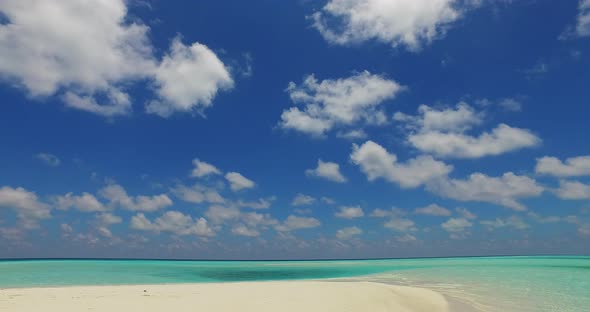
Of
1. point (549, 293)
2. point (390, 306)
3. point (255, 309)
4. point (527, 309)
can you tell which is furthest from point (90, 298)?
point (549, 293)

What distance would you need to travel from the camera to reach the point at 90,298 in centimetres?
1520

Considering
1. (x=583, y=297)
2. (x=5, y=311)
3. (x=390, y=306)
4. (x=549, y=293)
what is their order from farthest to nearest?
1. (x=549, y=293)
2. (x=583, y=297)
3. (x=390, y=306)
4. (x=5, y=311)

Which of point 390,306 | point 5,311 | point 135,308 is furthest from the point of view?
point 390,306

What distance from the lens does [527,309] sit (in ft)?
46.5

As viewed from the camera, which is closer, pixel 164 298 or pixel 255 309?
pixel 255 309

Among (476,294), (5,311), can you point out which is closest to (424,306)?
(476,294)

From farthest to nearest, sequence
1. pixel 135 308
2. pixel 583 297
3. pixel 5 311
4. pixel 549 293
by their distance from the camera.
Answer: pixel 549 293, pixel 583 297, pixel 135 308, pixel 5 311

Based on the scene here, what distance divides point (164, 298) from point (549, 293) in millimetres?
19363

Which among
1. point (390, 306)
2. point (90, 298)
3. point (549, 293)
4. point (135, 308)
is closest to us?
point (135, 308)

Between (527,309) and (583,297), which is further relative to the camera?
(583,297)

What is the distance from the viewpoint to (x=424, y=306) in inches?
563

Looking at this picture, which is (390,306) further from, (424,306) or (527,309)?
(527,309)

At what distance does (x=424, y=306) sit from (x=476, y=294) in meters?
6.09

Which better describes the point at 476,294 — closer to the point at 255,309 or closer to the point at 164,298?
the point at 255,309
